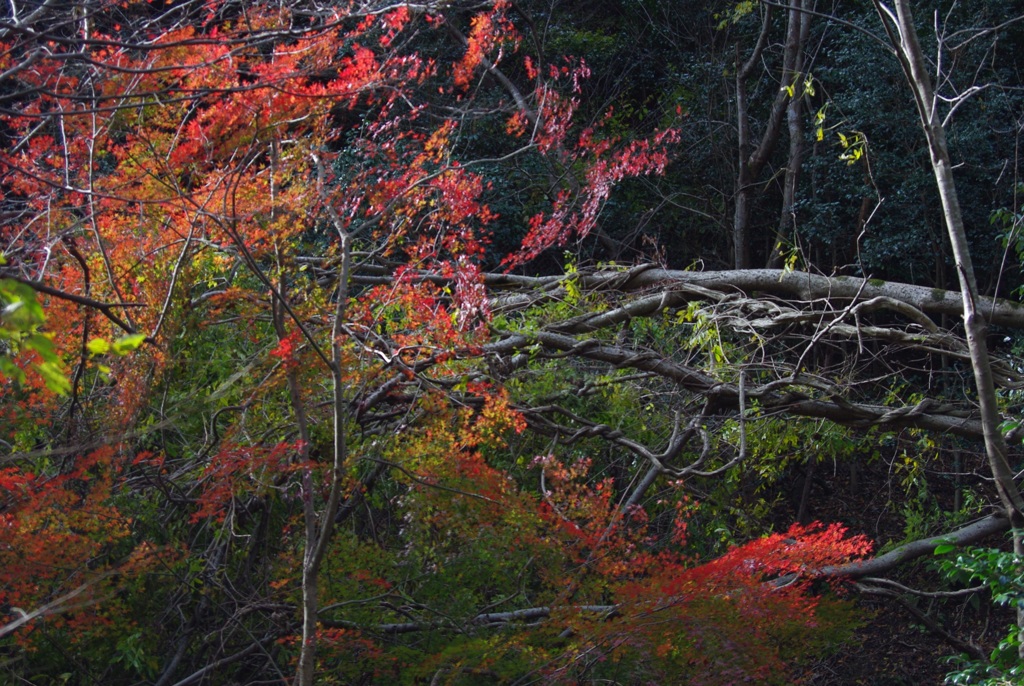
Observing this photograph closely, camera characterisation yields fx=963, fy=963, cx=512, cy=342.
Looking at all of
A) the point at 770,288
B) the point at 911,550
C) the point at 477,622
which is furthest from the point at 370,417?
the point at 911,550

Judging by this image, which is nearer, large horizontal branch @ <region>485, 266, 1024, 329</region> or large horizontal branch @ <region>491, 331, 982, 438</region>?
large horizontal branch @ <region>491, 331, 982, 438</region>

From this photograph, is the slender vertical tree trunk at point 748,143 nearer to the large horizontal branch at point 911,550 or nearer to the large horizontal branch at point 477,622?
the large horizontal branch at point 911,550

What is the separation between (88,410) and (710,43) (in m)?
7.07

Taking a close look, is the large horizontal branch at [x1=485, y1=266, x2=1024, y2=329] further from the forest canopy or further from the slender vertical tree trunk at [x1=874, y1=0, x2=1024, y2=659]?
the slender vertical tree trunk at [x1=874, y1=0, x2=1024, y2=659]

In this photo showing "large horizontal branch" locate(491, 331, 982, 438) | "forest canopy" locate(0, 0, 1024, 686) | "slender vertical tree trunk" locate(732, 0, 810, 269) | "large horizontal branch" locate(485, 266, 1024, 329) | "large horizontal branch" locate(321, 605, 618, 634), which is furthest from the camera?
"slender vertical tree trunk" locate(732, 0, 810, 269)

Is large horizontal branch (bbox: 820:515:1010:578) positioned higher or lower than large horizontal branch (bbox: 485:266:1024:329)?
lower

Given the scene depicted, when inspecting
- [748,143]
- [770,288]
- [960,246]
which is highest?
[960,246]

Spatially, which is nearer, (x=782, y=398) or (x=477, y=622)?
(x=477, y=622)

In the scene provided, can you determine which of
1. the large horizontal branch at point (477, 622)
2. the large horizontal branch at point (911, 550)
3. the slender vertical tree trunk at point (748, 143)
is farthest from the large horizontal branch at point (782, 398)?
the slender vertical tree trunk at point (748, 143)

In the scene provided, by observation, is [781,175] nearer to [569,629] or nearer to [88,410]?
[569,629]

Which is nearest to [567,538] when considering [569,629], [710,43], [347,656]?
[569,629]

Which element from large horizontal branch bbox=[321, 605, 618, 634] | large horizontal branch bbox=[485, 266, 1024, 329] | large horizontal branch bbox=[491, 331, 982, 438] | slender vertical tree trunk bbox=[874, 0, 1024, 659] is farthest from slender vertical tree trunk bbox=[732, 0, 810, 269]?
large horizontal branch bbox=[321, 605, 618, 634]

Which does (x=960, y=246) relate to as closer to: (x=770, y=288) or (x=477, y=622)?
(x=770, y=288)

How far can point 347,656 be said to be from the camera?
3.86 metres
